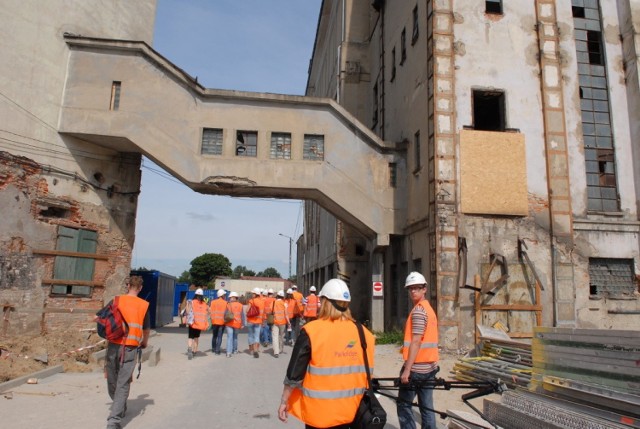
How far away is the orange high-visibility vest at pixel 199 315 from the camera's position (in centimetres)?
1293

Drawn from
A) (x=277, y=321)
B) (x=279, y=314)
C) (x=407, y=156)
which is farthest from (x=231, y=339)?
(x=407, y=156)

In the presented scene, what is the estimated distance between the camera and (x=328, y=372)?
3551mm

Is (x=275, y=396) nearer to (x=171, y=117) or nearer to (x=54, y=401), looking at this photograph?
(x=54, y=401)

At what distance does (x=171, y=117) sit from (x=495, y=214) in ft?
34.1

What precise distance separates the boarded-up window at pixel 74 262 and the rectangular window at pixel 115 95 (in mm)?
3993

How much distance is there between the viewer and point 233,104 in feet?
52.7

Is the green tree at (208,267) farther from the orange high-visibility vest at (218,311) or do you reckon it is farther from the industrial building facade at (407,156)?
the orange high-visibility vest at (218,311)

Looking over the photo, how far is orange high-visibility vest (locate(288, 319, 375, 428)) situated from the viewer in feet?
11.5

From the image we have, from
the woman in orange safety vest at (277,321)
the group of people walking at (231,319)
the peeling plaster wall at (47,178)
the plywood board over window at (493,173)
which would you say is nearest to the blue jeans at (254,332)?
the group of people walking at (231,319)

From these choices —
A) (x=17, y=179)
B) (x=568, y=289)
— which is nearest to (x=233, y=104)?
(x=17, y=179)

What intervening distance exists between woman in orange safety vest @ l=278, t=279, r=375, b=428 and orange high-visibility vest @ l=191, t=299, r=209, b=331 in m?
9.84

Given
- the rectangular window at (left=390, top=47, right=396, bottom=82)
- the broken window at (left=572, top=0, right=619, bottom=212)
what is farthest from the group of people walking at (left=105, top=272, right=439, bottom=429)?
the rectangular window at (left=390, top=47, right=396, bottom=82)

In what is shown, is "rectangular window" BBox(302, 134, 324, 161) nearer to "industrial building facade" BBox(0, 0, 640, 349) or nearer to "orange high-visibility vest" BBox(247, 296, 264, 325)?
"industrial building facade" BBox(0, 0, 640, 349)

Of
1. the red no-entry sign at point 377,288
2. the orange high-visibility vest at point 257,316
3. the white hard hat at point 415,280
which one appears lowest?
the orange high-visibility vest at point 257,316
